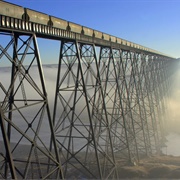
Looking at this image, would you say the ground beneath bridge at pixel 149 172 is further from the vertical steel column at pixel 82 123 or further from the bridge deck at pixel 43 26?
the bridge deck at pixel 43 26

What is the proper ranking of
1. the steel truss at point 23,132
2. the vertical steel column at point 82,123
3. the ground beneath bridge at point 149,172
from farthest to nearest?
the ground beneath bridge at point 149,172 < the vertical steel column at point 82,123 < the steel truss at point 23,132

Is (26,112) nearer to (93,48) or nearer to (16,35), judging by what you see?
(93,48)

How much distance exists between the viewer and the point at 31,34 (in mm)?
6949

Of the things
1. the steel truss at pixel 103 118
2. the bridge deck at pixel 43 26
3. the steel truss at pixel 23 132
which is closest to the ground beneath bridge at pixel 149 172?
the steel truss at pixel 103 118

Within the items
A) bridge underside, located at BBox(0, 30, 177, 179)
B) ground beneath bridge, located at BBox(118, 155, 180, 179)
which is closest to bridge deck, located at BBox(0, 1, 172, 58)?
bridge underside, located at BBox(0, 30, 177, 179)

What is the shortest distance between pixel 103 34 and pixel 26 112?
23.2 m

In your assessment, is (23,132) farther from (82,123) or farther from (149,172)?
(149,172)

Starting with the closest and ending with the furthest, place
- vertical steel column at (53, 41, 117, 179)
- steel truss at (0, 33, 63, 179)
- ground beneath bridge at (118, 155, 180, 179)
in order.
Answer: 1. steel truss at (0, 33, 63, 179)
2. vertical steel column at (53, 41, 117, 179)
3. ground beneath bridge at (118, 155, 180, 179)

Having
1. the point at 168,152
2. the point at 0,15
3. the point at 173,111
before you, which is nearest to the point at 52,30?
the point at 0,15

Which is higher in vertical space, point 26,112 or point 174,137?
point 26,112

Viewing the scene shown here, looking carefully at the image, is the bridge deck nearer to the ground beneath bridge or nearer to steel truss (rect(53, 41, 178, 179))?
steel truss (rect(53, 41, 178, 179))

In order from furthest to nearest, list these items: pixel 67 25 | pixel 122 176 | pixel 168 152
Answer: pixel 168 152
pixel 122 176
pixel 67 25

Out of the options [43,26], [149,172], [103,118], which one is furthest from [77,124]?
[43,26]

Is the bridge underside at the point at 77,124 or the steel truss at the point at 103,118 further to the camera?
the steel truss at the point at 103,118
